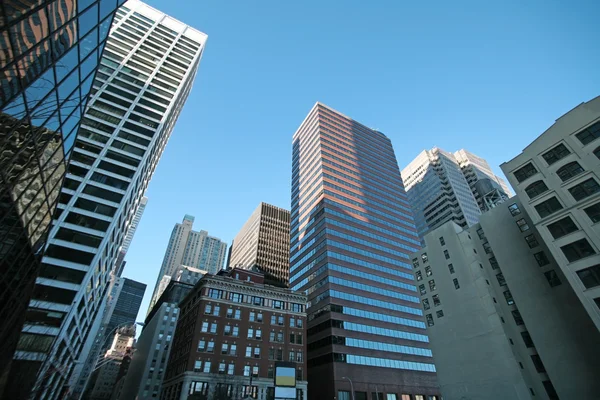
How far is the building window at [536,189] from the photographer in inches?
1677

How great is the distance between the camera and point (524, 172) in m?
45.3

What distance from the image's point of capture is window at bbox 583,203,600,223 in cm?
3600

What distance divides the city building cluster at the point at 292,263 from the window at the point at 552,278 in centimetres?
21

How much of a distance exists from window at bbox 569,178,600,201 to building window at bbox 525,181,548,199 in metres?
3.31

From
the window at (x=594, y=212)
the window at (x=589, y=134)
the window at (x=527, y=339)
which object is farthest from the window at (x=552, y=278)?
the window at (x=589, y=134)

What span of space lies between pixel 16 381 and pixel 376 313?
7456cm

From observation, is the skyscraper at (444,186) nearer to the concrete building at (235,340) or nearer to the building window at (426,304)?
the building window at (426,304)

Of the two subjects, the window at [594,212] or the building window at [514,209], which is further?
the building window at [514,209]

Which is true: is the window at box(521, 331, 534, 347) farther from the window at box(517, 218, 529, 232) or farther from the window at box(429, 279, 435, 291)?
the window at box(429, 279, 435, 291)

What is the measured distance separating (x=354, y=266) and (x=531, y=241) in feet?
140

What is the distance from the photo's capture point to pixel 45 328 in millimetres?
42156

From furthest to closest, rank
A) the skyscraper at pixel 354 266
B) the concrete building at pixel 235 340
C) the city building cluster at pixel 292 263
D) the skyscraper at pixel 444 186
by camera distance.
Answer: the skyscraper at pixel 444 186 < the skyscraper at pixel 354 266 < the concrete building at pixel 235 340 < the city building cluster at pixel 292 263

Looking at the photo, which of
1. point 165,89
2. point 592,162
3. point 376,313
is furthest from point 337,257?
point 165,89

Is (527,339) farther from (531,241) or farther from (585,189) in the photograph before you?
(585,189)
